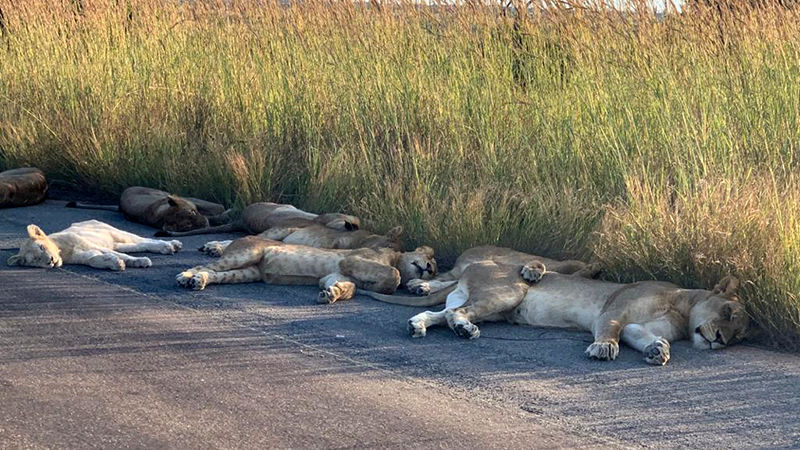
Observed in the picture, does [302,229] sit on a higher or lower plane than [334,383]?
higher

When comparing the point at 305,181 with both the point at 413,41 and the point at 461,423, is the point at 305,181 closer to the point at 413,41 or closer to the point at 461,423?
the point at 413,41

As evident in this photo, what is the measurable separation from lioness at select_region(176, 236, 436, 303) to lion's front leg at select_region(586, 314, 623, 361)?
5.37 feet

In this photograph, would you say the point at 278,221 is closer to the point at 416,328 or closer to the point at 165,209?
the point at 165,209

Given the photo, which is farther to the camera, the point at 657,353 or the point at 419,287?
the point at 419,287

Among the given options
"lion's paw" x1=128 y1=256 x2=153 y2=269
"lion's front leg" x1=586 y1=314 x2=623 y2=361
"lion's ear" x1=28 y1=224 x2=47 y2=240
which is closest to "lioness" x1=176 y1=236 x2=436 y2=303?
"lion's paw" x1=128 y1=256 x2=153 y2=269

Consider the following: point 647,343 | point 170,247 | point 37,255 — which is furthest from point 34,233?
point 647,343

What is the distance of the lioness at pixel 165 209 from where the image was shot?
10086mm

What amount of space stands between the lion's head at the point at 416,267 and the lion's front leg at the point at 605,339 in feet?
5.24

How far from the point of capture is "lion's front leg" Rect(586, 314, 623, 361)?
257 inches

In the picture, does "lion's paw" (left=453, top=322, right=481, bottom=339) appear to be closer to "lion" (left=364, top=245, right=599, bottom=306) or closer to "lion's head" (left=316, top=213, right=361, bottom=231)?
"lion" (left=364, top=245, right=599, bottom=306)

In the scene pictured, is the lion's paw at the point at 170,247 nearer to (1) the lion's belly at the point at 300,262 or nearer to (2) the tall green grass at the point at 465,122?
(1) the lion's belly at the point at 300,262

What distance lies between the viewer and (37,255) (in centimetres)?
870

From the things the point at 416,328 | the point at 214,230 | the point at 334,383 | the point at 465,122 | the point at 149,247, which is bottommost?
the point at 334,383

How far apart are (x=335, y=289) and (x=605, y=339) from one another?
1848 millimetres
